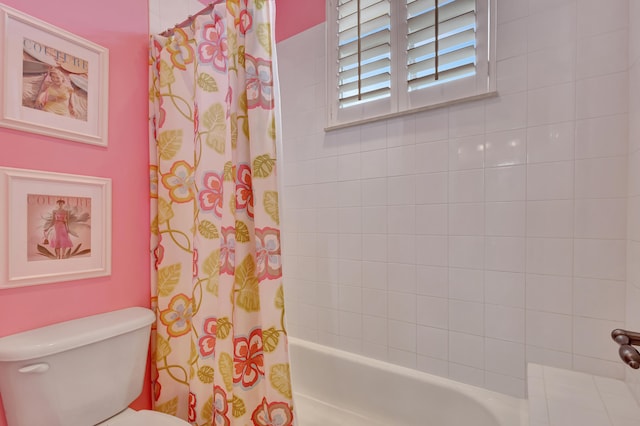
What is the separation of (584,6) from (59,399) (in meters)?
2.38

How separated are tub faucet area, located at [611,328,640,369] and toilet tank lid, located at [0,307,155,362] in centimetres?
154

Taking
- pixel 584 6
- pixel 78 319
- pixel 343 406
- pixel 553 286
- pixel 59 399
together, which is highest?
pixel 584 6

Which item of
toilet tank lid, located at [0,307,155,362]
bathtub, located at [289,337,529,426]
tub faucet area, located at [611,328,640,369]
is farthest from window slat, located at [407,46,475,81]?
toilet tank lid, located at [0,307,155,362]

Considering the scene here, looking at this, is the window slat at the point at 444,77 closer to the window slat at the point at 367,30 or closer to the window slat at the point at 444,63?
the window slat at the point at 444,63

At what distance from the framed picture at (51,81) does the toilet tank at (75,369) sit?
0.73 metres

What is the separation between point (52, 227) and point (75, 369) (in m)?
0.52

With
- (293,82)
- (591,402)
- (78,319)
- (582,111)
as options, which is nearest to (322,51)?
(293,82)

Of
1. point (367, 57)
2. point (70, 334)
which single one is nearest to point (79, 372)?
point (70, 334)

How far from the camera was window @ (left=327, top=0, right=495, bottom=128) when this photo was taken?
140 cm

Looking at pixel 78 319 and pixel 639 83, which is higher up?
pixel 639 83

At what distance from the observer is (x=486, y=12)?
1382 millimetres

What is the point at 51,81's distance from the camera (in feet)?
3.86

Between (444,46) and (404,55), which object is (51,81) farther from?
(444,46)

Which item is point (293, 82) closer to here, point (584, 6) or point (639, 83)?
point (584, 6)
